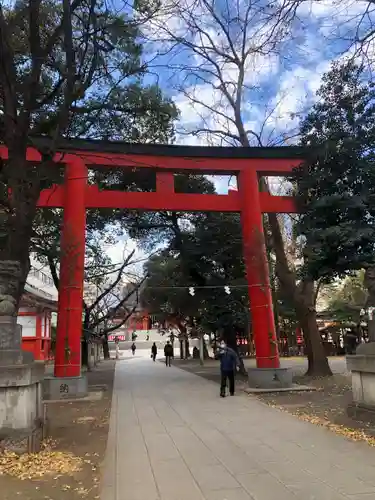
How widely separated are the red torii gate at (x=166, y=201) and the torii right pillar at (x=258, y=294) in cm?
3

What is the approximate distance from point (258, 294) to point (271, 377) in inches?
97.2

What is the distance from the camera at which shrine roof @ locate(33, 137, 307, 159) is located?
43.6 ft

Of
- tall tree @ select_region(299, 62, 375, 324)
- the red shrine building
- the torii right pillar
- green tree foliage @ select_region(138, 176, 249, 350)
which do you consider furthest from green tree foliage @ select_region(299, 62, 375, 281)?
the red shrine building

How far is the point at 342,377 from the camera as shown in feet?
52.1

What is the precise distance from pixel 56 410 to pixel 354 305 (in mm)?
21545

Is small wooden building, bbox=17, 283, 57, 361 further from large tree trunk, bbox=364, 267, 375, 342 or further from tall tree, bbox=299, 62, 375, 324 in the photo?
large tree trunk, bbox=364, 267, 375, 342

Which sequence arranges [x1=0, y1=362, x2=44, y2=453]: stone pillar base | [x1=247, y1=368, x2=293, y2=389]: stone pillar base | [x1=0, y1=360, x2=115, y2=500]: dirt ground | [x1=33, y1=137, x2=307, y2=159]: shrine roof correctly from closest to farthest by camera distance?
[x1=0, y1=360, x2=115, y2=500]: dirt ground
[x1=0, y1=362, x2=44, y2=453]: stone pillar base
[x1=33, y1=137, x2=307, y2=159]: shrine roof
[x1=247, y1=368, x2=293, y2=389]: stone pillar base

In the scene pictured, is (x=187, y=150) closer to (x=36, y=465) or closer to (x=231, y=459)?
(x=231, y=459)

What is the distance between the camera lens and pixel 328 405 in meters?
10.4

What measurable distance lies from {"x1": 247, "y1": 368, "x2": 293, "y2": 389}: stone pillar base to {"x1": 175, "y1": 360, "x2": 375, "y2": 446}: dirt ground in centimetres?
67

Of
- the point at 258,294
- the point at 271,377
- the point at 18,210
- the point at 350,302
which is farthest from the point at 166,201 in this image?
the point at 350,302

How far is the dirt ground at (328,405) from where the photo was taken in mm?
7264

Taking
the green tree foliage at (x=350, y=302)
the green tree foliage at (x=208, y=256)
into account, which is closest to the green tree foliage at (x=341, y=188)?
the green tree foliage at (x=208, y=256)

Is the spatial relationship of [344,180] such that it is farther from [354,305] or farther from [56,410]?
[354,305]
